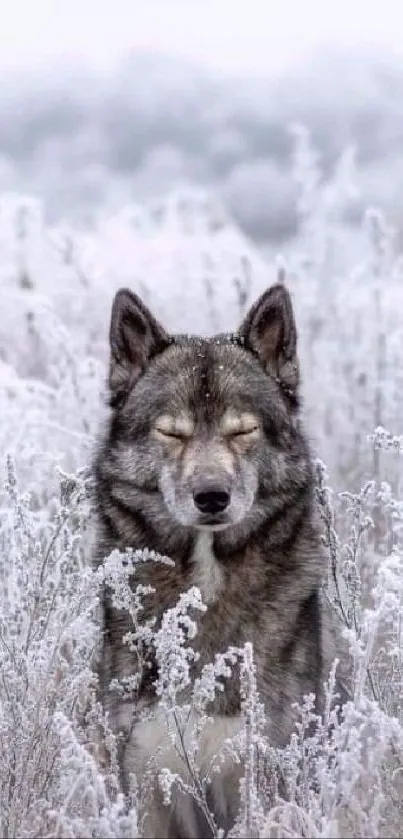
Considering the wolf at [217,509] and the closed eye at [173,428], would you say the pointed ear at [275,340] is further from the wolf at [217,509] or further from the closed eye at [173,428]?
the closed eye at [173,428]

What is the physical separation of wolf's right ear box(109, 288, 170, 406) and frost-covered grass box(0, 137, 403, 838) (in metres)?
0.35

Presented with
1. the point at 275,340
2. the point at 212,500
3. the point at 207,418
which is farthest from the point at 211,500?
the point at 275,340

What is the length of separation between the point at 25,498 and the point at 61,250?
522 cm

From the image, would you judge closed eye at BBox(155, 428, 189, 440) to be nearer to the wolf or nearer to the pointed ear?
the wolf

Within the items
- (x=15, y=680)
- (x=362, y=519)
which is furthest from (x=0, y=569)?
(x=362, y=519)

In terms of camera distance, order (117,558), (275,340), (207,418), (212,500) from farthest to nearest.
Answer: (275,340) → (207,418) → (212,500) → (117,558)

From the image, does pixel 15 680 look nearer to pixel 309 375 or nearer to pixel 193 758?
pixel 193 758

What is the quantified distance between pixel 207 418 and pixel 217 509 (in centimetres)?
34

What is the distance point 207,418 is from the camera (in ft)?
10.9

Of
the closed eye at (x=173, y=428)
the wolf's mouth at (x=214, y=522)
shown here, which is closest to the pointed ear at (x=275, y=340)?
the closed eye at (x=173, y=428)

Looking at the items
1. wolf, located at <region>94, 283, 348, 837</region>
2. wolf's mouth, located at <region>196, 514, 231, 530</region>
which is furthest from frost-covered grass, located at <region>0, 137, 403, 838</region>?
wolf's mouth, located at <region>196, 514, 231, 530</region>

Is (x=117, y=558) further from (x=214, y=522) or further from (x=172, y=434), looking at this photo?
(x=172, y=434)

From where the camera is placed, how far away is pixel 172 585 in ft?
11.3

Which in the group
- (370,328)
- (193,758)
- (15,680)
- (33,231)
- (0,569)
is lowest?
(193,758)
